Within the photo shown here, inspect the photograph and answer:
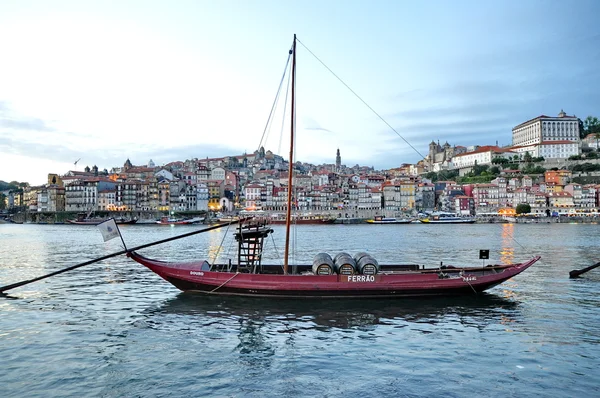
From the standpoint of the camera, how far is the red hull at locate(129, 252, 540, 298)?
16109 millimetres

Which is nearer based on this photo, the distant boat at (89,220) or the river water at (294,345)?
the river water at (294,345)

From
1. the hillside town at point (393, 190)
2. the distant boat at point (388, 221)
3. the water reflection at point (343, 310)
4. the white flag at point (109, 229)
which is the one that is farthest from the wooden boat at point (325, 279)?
the hillside town at point (393, 190)

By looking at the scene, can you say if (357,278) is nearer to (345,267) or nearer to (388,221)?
(345,267)

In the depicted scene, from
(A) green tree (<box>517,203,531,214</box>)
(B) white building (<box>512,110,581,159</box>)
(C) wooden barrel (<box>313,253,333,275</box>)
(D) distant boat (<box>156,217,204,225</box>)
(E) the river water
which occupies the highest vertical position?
(B) white building (<box>512,110,581,159</box>)

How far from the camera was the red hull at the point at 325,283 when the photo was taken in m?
16.1

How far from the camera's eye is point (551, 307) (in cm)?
1617

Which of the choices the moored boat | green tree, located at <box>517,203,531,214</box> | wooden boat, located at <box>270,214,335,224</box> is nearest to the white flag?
the moored boat

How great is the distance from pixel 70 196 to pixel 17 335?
379 ft

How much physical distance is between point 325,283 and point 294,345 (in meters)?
4.45

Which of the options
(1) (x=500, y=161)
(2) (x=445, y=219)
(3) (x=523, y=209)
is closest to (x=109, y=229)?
(2) (x=445, y=219)

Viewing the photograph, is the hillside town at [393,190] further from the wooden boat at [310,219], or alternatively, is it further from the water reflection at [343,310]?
the water reflection at [343,310]

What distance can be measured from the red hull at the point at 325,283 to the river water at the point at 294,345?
36 centimetres

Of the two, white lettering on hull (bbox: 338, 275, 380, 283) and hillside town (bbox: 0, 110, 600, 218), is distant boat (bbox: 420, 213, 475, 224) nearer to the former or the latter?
hillside town (bbox: 0, 110, 600, 218)

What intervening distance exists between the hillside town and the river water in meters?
99.4
